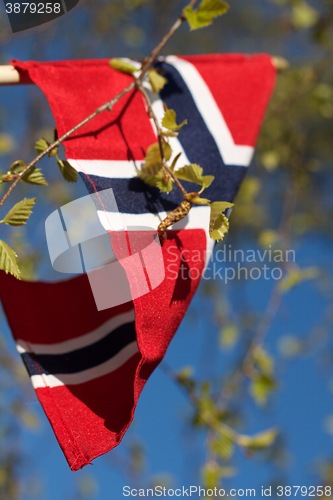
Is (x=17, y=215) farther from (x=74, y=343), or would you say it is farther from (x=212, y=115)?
(x=212, y=115)

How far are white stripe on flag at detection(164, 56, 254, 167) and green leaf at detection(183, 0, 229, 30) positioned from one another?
5.7 inches

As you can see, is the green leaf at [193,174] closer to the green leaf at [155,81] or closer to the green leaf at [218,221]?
the green leaf at [218,221]

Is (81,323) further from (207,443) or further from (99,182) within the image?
(207,443)

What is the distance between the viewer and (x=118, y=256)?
0.52m

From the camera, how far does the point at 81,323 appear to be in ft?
2.10

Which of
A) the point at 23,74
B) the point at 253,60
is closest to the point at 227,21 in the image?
the point at 253,60

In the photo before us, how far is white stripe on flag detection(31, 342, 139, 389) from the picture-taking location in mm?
585

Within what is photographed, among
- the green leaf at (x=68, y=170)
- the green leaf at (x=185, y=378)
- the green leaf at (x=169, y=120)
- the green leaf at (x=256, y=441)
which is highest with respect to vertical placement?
the green leaf at (x=169, y=120)

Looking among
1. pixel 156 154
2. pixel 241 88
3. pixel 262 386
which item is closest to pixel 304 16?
pixel 241 88

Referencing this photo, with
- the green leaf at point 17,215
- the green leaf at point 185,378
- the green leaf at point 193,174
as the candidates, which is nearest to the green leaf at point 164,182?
the green leaf at point 193,174

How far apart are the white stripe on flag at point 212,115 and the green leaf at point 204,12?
0.48 ft

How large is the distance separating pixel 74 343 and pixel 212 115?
0.28 meters

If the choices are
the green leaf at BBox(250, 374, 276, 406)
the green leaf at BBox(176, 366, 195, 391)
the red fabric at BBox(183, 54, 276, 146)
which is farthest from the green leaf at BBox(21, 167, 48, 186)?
the green leaf at BBox(250, 374, 276, 406)

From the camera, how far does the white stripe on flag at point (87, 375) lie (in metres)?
0.59
